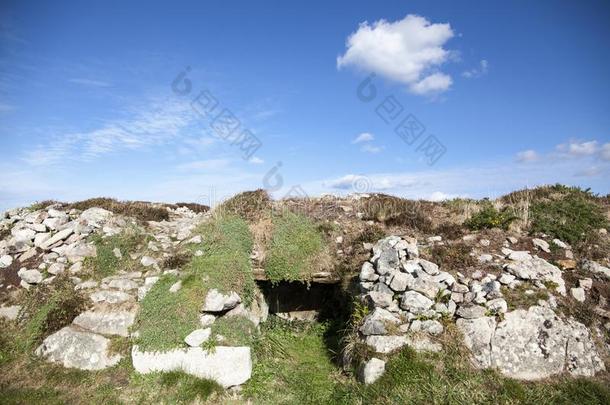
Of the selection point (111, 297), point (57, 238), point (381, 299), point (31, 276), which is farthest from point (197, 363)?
point (57, 238)

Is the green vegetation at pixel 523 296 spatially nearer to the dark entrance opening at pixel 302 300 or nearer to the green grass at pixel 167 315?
the dark entrance opening at pixel 302 300

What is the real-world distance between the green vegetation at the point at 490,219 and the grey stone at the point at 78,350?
10671 millimetres

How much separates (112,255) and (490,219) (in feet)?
38.0

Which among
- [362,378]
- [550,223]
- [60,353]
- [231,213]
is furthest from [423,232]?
[60,353]

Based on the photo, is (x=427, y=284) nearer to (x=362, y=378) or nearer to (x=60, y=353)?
(x=362, y=378)

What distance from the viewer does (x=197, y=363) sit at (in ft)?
29.8

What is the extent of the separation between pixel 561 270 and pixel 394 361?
5.51 metres

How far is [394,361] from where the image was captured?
859 centimetres

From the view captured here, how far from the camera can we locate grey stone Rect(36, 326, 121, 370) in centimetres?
927

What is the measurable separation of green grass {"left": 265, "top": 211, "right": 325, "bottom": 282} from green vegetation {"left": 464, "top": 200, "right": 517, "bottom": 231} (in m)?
4.81

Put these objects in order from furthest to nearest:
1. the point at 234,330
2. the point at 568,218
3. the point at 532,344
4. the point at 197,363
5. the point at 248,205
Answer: the point at 248,205 → the point at 568,218 → the point at 234,330 → the point at 197,363 → the point at 532,344

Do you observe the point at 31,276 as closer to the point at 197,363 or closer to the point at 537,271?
the point at 197,363

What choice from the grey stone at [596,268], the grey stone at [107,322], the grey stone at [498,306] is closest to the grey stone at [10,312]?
the grey stone at [107,322]

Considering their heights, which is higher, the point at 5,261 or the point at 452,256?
the point at 452,256
